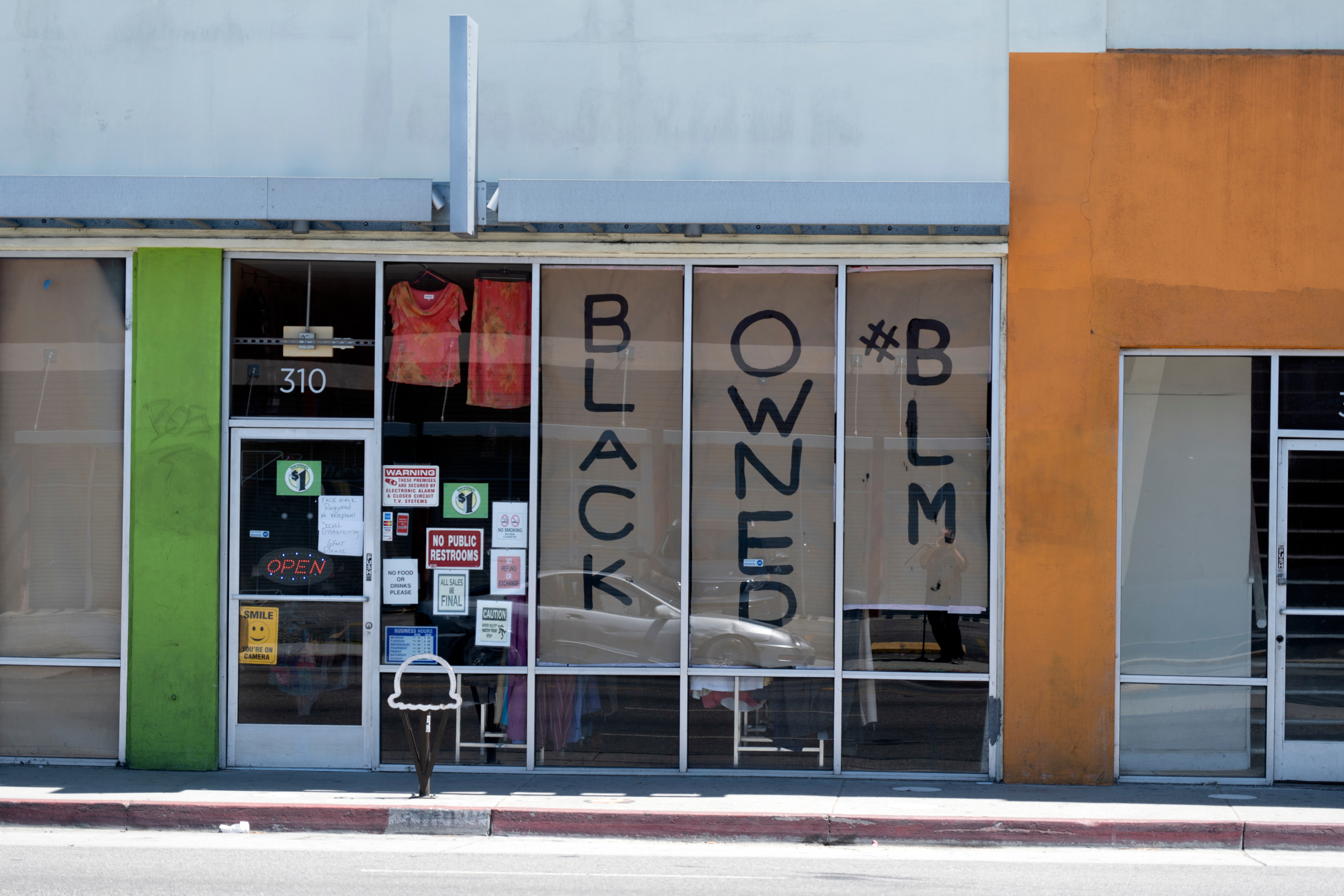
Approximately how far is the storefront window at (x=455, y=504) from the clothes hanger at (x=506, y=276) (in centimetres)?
21

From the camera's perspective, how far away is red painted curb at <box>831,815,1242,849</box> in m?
7.88

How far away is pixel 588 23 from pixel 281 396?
375 cm

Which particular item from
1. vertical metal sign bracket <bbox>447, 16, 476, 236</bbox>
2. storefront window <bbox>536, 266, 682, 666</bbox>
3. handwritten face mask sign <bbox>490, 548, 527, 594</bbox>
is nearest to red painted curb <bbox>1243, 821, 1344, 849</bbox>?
storefront window <bbox>536, 266, 682, 666</bbox>

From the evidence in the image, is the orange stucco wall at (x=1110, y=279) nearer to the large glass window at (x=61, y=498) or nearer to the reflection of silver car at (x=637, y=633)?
the reflection of silver car at (x=637, y=633)

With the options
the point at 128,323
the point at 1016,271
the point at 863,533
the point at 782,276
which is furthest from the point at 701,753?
the point at 128,323

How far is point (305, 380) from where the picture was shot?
9633 millimetres

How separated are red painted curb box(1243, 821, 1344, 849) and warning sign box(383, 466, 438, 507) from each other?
20.2ft

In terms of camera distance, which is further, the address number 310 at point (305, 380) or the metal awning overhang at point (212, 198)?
the address number 310 at point (305, 380)

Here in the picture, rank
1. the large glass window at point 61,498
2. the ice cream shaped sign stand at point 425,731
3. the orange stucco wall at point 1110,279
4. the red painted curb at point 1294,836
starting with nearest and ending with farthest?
the red painted curb at point 1294,836
the ice cream shaped sign stand at point 425,731
the orange stucco wall at point 1110,279
the large glass window at point 61,498

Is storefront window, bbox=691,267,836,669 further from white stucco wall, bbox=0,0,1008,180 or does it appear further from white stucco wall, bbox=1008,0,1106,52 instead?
white stucco wall, bbox=1008,0,1106,52

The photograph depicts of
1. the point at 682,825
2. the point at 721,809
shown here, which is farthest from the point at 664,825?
the point at 721,809

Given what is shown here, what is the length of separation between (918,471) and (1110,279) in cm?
201

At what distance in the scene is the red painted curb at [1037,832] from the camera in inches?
310

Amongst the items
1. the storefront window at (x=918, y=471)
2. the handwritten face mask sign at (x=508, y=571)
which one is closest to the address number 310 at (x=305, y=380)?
the handwritten face mask sign at (x=508, y=571)
